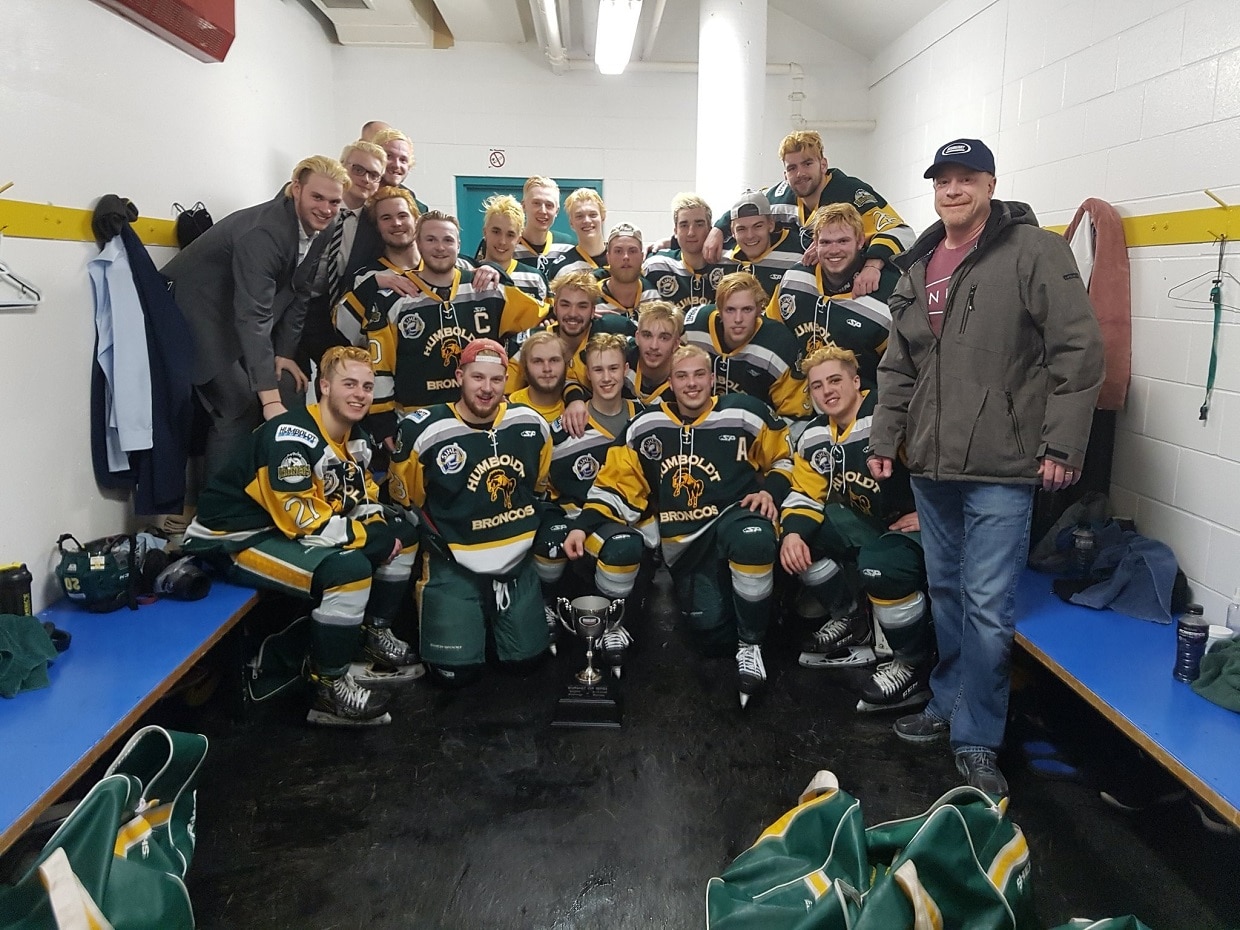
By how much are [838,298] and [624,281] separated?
0.91 m

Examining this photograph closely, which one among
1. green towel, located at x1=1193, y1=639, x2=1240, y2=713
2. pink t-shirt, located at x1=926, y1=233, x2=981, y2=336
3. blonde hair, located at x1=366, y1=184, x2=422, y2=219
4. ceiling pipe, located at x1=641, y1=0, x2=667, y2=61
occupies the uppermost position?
ceiling pipe, located at x1=641, y1=0, x2=667, y2=61

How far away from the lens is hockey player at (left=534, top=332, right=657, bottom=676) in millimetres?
2785

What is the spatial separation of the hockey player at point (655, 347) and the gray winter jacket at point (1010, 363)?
1.07 m

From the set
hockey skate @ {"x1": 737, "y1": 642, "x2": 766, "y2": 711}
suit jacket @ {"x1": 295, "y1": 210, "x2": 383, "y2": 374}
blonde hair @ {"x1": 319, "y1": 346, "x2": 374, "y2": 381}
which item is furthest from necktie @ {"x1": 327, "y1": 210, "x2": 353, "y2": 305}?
hockey skate @ {"x1": 737, "y1": 642, "x2": 766, "y2": 711}

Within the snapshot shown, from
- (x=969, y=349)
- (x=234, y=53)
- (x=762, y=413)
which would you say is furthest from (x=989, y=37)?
(x=234, y=53)

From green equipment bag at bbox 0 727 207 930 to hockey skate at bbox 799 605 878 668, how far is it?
1.95 meters

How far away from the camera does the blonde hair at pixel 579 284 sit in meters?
3.15

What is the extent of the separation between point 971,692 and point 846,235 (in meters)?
1.62

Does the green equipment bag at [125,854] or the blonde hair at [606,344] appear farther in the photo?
the blonde hair at [606,344]

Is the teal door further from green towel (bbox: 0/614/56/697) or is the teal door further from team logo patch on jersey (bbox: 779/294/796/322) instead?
green towel (bbox: 0/614/56/697)

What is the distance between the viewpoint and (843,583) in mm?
2885

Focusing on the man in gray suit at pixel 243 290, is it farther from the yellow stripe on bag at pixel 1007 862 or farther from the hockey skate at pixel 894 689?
the yellow stripe on bag at pixel 1007 862

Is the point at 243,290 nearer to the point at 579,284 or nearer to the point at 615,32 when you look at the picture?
the point at 579,284

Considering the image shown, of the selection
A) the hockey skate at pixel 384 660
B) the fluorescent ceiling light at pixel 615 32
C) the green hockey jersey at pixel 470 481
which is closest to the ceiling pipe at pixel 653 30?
the fluorescent ceiling light at pixel 615 32
